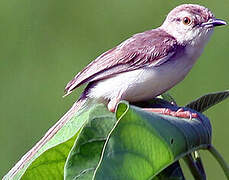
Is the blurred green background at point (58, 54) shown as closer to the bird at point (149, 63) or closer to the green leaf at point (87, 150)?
the bird at point (149, 63)

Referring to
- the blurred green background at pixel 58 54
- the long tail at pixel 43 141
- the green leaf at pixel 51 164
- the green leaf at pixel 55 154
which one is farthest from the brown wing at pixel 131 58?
the blurred green background at pixel 58 54

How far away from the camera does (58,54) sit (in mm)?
9070

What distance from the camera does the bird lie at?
420 centimetres

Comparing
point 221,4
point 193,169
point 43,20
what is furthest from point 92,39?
point 193,169

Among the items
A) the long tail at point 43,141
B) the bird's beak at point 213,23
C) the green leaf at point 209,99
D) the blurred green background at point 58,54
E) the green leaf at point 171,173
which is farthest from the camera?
the blurred green background at point 58,54

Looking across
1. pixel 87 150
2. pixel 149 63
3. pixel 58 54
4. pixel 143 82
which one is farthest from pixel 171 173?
pixel 58 54

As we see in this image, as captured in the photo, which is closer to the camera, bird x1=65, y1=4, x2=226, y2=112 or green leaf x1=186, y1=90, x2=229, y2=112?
green leaf x1=186, y1=90, x2=229, y2=112

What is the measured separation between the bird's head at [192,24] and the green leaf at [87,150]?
5.23ft

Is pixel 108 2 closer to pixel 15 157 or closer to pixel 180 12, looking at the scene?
pixel 15 157

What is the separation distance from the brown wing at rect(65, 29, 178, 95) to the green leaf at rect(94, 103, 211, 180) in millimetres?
1120

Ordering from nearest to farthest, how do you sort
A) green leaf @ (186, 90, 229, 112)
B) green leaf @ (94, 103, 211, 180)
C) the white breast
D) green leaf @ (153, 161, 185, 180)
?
green leaf @ (94, 103, 211, 180) < green leaf @ (153, 161, 185, 180) < green leaf @ (186, 90, 229, 112) < the white breast

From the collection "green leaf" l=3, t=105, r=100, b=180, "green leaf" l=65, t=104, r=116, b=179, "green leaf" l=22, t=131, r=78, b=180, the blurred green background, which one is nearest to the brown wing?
"green leaf" l=3, t=105, r=100, b=180

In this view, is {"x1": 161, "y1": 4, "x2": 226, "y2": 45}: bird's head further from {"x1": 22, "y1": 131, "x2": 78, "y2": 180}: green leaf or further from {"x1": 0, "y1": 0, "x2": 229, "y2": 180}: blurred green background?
{"x1": 0, "y1": 0, "x2": 229, "y2": 180}: blurred green background

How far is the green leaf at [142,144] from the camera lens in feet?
9.06
